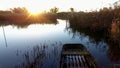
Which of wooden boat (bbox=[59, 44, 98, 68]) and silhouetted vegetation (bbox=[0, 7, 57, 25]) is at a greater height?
wooden boat (bbox=[59, 44, 98, 68])

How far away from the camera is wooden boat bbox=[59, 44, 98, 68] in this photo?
10.6 m

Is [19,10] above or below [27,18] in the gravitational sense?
above

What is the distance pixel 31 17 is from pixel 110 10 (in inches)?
1295

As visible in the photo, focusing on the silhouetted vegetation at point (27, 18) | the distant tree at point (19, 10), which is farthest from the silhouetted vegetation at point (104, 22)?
the distant tree at point (19, 10)

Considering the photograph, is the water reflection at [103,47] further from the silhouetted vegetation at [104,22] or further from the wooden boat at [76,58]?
the wooden boat at [76,58]

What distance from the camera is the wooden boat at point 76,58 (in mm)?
10561

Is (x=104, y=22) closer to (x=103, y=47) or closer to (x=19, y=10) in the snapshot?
(x=103, y=47)

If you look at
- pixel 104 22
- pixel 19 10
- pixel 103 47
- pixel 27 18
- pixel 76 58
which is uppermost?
pixel 104 22

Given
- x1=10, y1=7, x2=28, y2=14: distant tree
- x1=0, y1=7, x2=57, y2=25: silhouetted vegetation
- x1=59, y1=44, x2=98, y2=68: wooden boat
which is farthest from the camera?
x1=10, y1=7, x2=28, y2=14: distant tree

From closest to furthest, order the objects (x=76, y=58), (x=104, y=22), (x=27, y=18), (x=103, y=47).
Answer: (x=76, y=58) → (x=103, y=47) → (x=104, y=22) → (x=27, y=18)

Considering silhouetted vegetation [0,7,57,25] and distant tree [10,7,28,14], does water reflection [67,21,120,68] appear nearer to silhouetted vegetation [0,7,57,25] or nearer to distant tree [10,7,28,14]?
silhouetted vegetation [0,7,57,25]

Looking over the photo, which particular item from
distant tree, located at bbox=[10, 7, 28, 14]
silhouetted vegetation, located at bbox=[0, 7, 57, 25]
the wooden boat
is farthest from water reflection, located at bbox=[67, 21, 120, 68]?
distant tree, located at bbox=[10, 7, 28, 14]

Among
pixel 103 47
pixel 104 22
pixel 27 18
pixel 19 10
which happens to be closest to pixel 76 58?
pixel 103 47

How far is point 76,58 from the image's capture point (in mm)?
12117
